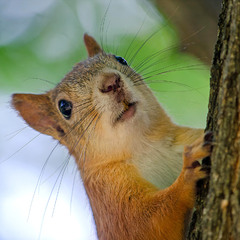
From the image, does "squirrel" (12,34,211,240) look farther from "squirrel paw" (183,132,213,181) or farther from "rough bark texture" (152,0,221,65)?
"rough bark texture" (152,0,221,65)

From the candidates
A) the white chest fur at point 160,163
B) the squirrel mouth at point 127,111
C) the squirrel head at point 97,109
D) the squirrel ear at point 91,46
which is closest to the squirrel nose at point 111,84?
the squirrel head at point 97,109

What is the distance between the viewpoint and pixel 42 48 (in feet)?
13.5

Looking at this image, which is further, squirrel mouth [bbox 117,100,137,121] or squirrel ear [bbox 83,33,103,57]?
squirrel ear [bbox 83,33,103,57]

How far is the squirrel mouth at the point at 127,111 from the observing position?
2.38 metres

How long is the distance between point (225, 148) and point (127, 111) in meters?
1.11

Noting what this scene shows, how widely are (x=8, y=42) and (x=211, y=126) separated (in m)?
3.00

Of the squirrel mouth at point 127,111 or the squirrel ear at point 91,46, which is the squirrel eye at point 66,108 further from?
the squirrel ear at point 91,46

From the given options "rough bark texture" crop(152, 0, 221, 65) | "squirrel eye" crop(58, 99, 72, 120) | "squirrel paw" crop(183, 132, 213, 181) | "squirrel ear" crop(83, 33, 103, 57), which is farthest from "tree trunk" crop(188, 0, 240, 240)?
"squirrel ear" crop(83, 33, 103, 57)

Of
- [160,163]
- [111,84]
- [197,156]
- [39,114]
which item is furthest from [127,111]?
[39,114]

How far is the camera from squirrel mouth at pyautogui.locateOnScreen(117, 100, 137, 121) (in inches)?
93.7

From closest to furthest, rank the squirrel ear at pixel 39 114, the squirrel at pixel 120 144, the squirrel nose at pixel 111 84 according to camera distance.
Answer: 1. the squirrel at pixel 120 144
2. the squirrel nose at pixel 111 84
3. the squirrel ear at pixel 39 114

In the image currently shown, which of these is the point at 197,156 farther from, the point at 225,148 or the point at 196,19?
the point at 196,19

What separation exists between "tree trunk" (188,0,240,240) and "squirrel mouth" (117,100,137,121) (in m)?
0.88

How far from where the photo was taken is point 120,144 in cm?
246
